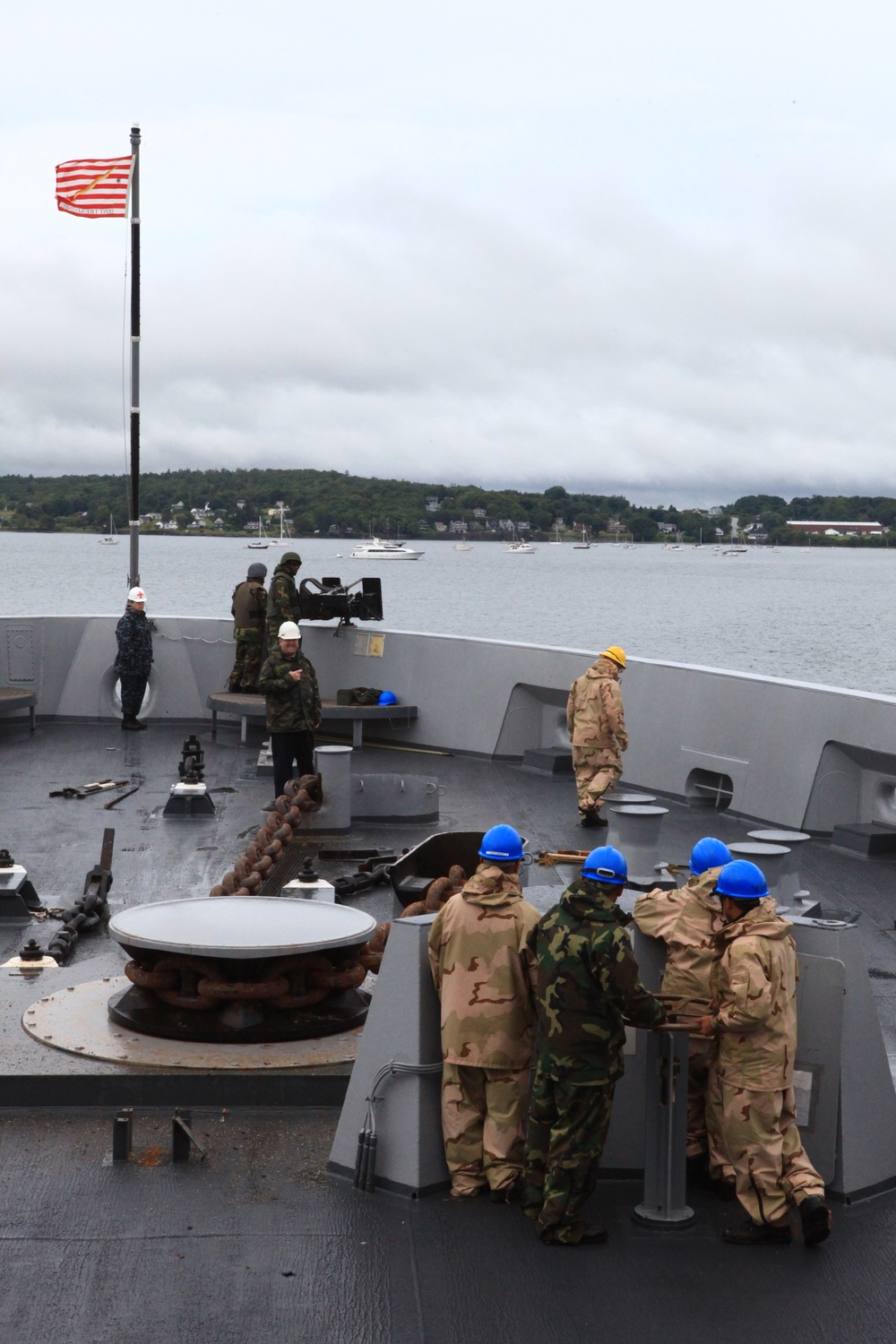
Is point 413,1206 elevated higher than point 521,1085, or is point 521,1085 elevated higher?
point 521,1085

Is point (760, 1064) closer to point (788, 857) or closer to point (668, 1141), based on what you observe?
point (668, 1141)

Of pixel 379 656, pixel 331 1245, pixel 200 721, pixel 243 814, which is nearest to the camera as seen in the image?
pixel 331 1245

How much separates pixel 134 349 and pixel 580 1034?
13357 millimetres

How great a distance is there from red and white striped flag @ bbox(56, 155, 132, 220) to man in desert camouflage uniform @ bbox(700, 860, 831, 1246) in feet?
48.3

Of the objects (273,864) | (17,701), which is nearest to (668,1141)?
(273,864)

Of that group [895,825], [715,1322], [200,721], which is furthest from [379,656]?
[715,1322]

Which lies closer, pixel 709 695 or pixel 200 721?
pixel 709 695

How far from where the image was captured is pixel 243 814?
35.5 feet

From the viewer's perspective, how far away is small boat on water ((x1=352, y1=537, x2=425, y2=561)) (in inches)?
5944

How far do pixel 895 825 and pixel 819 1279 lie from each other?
6.42m

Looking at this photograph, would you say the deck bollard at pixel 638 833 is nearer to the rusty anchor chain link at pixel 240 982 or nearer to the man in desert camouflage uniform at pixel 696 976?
the rusty anchor chain link at pixel 240 982

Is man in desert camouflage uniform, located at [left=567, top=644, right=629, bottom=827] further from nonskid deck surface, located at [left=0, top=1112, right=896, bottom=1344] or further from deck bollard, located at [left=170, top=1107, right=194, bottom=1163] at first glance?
deck bollard, located at [left=170, top=1107, right=194, bottom=1163]

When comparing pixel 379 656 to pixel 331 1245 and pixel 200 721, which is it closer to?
pixel 200 721

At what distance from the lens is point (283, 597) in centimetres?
1291
